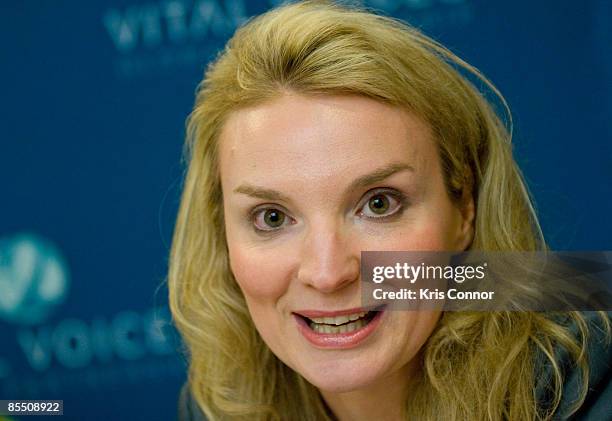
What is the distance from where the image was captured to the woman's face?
120 cm

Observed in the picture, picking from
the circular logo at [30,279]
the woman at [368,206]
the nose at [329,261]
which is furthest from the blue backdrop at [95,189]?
the nose at [329,261]

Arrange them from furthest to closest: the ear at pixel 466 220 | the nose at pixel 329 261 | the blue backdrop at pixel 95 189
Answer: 1. the blue backdrop at pixel 95 189
2. the ear at pixel 466 220
3. the nose at pixel 329 261

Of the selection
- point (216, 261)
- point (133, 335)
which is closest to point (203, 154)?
point (216, 261)

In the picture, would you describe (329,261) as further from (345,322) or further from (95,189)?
(95,189)

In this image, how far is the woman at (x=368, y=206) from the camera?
1213 millimetres

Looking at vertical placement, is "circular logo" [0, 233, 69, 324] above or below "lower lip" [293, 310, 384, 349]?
above

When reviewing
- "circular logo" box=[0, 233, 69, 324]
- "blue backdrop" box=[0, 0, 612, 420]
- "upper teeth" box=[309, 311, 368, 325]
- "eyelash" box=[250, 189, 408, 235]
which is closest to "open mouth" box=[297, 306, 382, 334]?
"upper teeth" box=[309, 311, 368, 325]

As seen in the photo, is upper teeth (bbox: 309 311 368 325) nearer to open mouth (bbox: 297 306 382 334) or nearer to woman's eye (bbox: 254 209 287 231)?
open mouth (bbox: 297 306 382 334)

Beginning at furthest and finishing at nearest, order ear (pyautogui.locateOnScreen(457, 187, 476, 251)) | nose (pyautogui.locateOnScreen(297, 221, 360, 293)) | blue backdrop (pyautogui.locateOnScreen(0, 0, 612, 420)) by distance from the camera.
A: blue backdrop (pyautogui.locateOnScreen(0, 0, 612, 420)) < ear (pyautogui.locateOnScreen(457, 187, 476, 251)) < nose (pyautogui.locateOnScreen(297, 221, 360, 293))

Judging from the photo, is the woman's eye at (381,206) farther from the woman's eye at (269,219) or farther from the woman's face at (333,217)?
the woman's eye at (269,219)

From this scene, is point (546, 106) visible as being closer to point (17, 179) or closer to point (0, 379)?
point (17, 179)

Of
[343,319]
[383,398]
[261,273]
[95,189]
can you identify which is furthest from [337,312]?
[95,189]

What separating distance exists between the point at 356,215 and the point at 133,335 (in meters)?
0.89

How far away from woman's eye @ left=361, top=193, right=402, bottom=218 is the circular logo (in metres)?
0.98
